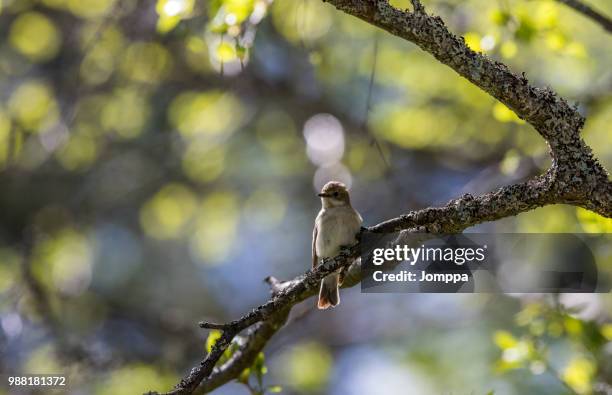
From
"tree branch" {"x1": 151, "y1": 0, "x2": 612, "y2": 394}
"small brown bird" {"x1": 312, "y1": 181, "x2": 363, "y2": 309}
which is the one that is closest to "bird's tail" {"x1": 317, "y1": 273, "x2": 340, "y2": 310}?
"small brown bird" {"x1": 312, "y1": 181, "x2": 363, "y2": 309}

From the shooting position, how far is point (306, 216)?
13172mm

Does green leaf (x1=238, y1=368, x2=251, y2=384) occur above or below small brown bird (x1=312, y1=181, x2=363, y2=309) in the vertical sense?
below

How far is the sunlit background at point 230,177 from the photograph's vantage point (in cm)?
903

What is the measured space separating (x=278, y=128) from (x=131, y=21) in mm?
3421

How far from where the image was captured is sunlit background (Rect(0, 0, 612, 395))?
9.03 meters

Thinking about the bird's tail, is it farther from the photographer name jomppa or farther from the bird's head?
the photographer name jomppa

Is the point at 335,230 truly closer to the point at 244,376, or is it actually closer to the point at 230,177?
the point at 244,376

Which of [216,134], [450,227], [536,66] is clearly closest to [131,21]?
[216,134]

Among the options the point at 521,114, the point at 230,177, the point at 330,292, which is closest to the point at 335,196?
the point at 330,292

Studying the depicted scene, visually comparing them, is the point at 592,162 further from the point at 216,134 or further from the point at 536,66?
the point at 216,134

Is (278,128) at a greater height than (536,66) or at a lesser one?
greater

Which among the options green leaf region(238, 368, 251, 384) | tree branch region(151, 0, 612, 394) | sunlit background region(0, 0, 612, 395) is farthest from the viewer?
sunlit background region(0, 0, 612, 395)

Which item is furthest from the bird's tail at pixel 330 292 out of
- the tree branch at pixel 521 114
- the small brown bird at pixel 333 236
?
the tree branch at pixel 521 114

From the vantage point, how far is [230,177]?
543 inches
